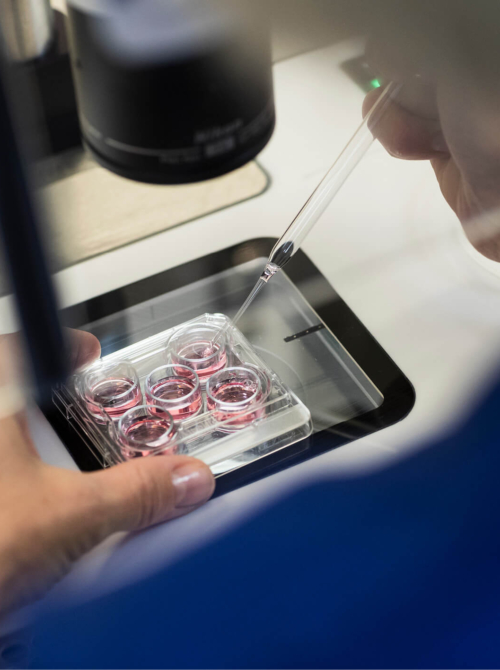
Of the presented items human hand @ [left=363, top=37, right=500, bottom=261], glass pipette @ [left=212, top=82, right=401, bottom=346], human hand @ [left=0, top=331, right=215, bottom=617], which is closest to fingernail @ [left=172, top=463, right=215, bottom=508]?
human hand @ [left=0, top=331, right=215, bottom=617]

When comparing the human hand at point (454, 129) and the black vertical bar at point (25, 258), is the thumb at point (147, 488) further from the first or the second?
the human hand at point (454, 129)

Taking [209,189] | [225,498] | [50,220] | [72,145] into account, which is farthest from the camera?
[209,189]

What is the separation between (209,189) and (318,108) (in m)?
0.16

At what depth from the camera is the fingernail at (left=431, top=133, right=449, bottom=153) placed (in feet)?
2.38

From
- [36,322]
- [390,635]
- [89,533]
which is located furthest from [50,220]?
[390,635]

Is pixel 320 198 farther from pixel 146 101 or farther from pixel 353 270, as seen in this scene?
pixel 146 101

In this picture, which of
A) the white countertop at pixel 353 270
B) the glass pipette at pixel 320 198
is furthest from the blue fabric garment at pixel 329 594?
the glass pipette at pixel 320 198

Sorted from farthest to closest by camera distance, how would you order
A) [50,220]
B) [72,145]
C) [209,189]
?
[209,189] → [72,145] → [50,220]

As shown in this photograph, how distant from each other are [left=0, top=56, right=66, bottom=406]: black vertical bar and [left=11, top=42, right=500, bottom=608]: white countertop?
249mm

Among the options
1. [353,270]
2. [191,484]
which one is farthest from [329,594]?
[353,270]

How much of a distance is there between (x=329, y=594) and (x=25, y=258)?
0.38 meters

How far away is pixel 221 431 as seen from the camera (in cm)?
63

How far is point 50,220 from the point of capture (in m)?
0.37

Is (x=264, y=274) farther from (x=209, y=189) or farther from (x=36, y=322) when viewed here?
(x=36, y=322)
